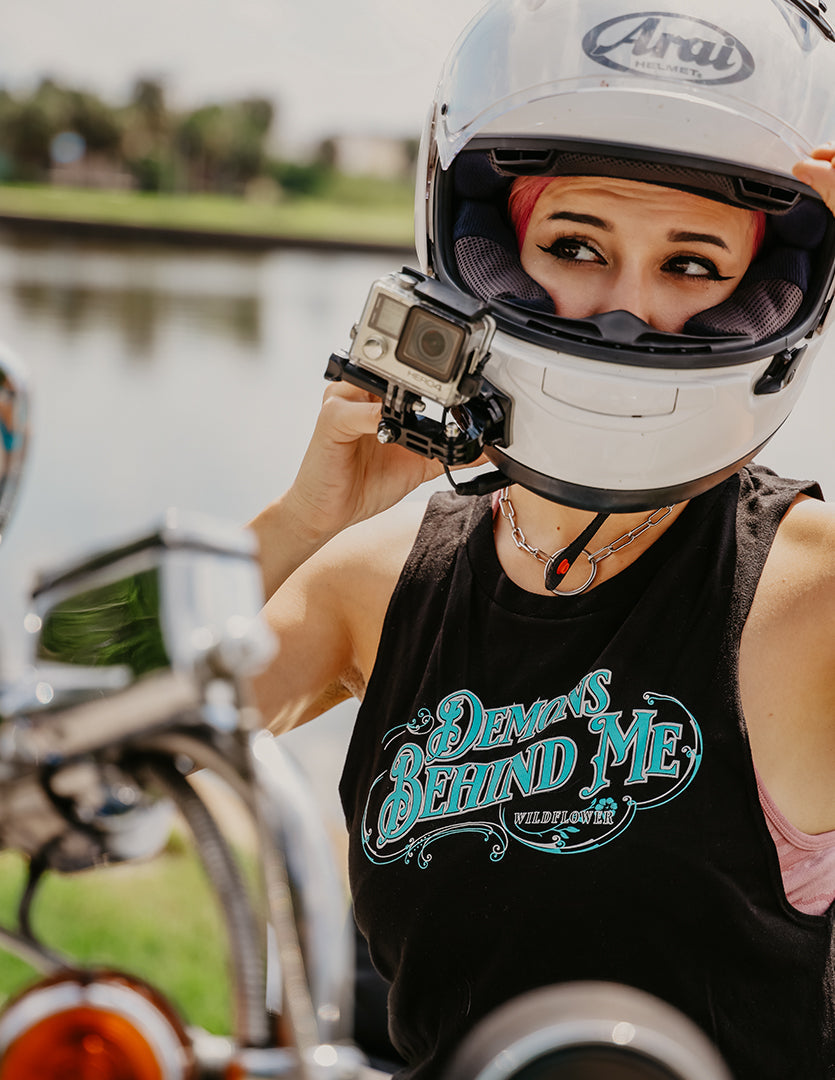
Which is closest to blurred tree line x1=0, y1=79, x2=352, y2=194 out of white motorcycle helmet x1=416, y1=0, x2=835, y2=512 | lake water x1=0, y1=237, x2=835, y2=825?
lake water x1=0, y1=237, x2=835, y2=825

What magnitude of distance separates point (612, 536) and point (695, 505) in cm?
8

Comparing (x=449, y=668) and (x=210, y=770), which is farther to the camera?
(x=449, y=668)

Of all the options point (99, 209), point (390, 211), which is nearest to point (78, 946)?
point (99, 209)

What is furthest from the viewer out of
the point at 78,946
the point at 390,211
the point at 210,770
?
the point at 390,211

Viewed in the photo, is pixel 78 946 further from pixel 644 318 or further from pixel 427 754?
pixel 644 318

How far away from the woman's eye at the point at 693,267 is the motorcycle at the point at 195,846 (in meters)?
0.62

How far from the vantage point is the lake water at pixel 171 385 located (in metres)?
4.98

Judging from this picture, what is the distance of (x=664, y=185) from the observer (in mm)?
981

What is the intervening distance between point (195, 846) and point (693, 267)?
72 centimetres

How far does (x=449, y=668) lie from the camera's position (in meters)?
1.05

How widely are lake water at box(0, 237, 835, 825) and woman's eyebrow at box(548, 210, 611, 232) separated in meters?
0.16

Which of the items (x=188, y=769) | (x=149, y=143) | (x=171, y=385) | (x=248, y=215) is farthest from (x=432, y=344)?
(x=248, y=215)

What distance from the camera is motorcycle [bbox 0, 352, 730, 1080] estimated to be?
41cm

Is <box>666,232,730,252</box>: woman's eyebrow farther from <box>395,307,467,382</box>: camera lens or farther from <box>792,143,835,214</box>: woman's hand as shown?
<box>395,307,467,382</box>: camera lens
